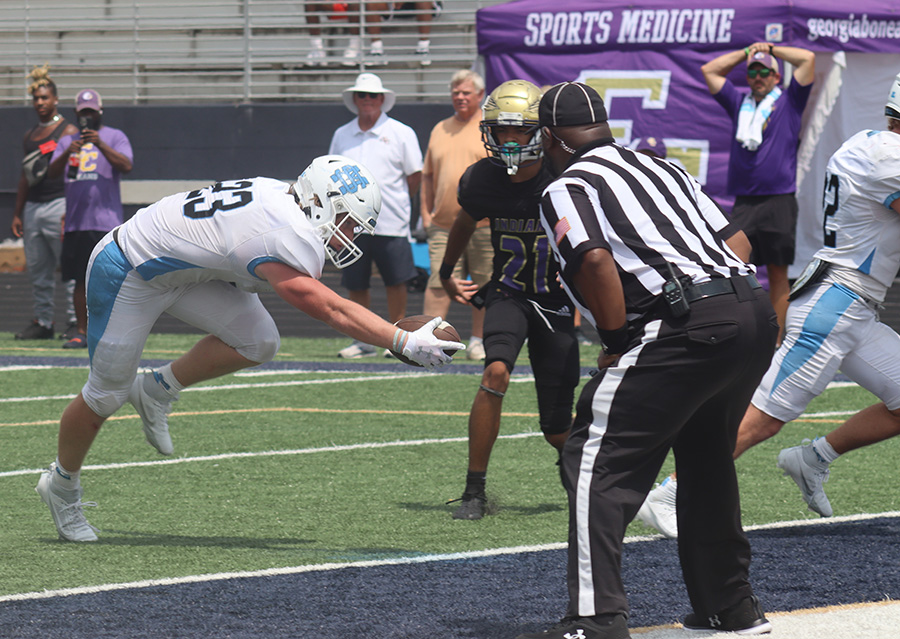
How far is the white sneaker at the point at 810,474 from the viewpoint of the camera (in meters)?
5.33

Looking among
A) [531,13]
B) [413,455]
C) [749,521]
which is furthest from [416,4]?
[749,521]

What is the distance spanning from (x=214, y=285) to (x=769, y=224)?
640 centimetres

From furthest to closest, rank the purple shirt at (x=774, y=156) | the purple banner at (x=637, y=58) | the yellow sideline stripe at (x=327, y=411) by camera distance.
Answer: the purple banner at (x=637, y=58), the purple shirt at (x=774, y=156), the yellow sideline stripe at (x=327, y=411)

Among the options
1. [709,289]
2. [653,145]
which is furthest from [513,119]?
[653,145]

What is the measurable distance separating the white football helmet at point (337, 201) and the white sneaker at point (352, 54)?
12.3m

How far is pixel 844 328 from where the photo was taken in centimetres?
523

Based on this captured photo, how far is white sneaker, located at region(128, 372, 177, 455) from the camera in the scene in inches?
217

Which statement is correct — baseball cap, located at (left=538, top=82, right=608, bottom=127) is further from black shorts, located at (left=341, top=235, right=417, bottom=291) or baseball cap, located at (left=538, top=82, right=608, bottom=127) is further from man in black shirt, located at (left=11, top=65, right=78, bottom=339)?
man in black shirt, located at (left=11, top=65, right=78, bottom=339)

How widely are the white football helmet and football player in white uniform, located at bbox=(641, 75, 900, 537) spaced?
163 cm

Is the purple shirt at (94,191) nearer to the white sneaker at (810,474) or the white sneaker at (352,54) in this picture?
the white sneaker at (352,54)

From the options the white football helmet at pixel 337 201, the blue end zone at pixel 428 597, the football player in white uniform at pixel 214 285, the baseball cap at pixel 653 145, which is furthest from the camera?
the baseball cap at pixel 653 145

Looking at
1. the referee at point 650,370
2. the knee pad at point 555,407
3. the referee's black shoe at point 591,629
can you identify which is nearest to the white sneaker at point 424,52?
the knee pad at point 555,407

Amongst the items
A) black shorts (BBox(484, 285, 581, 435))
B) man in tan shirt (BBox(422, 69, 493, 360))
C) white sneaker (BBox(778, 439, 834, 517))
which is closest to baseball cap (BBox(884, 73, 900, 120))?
white sneaker (BBox(778, 439, 834, 517))

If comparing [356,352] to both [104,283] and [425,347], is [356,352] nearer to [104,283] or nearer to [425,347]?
[104,283]
